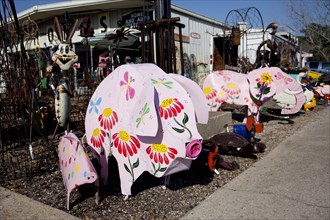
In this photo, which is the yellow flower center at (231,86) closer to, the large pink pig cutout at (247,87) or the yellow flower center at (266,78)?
the large pink pig cutout at (247,87)

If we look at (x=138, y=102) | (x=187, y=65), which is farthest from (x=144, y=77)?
(x=187, y=65)

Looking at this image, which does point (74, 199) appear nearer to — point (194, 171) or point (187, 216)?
point (187, 216)

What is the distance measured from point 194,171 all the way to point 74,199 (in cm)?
165

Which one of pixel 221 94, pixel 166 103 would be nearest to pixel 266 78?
pixel 221 94

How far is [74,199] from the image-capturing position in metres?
3.36

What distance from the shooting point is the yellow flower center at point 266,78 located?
6498 millimetres

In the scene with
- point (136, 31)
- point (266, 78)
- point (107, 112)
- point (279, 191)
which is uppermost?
point (136, 31)

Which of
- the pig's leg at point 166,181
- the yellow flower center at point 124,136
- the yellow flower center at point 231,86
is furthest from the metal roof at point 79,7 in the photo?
the yellow flower center at point 124,136

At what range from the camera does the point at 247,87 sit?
667 centimetres

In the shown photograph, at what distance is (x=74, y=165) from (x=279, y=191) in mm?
2370

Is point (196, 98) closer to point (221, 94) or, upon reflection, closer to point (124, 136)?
point (124, 136)

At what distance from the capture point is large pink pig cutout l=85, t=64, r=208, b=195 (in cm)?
289

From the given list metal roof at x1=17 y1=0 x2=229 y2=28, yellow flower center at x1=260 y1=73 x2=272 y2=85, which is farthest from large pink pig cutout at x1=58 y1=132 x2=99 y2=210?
metal roof at x1=17 y1=0 x2=229 y2=28

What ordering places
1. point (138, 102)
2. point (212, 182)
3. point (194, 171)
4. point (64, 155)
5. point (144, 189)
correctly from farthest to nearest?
point (194, 171), point (212, 182), point (144, 189), point (64, 155), point (138, 102)
